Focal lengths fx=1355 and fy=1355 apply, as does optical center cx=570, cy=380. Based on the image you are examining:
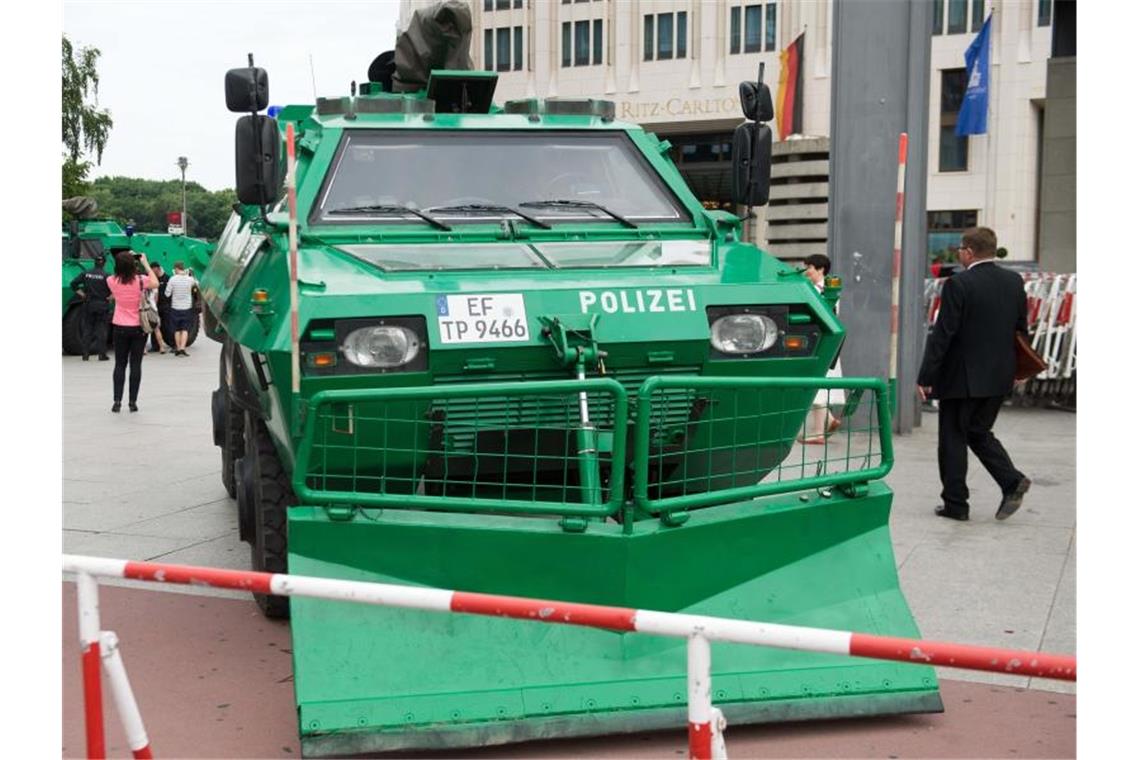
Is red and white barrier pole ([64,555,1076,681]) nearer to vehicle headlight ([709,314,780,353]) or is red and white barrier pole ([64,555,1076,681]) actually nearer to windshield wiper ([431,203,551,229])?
vehicle headlight ([709,314,780,353])

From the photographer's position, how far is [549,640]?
4.50m

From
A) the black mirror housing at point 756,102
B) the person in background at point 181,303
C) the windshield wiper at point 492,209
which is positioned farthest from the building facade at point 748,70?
the windshield wiper at point 492,209

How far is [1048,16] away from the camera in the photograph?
4441 cm

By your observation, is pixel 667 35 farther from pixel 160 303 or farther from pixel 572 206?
pixel 572 206

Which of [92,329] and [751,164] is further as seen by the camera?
[92,329]

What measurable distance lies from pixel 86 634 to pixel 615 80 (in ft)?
155

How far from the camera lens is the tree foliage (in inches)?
2958

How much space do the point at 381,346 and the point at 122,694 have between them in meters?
1.76

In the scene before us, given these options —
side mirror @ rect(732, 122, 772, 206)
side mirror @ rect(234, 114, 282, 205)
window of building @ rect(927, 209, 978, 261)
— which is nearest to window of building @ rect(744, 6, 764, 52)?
window of building @ rect(927, 209, 978, 261)

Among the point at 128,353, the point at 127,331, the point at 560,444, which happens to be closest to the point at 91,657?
the point at 560,444

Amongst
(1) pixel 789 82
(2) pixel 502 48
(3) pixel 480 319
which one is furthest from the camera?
(2) pixel 502 48

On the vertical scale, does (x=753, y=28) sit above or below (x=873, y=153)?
above

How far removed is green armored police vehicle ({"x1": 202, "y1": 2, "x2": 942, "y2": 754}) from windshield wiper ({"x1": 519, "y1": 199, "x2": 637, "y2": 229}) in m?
0.01

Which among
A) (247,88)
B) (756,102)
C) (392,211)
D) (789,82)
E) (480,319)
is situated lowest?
(480,319)
